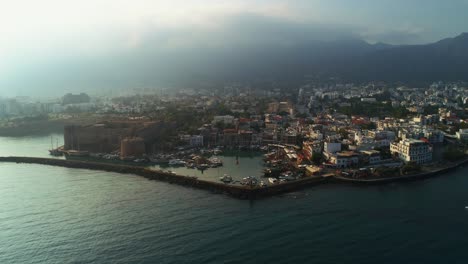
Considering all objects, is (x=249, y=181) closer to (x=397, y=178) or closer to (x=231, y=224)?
(x=231, y=224)

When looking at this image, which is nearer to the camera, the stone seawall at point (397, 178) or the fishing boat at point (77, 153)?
the stone seawall at point (397, 178)

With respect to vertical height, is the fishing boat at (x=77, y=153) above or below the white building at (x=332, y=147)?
below

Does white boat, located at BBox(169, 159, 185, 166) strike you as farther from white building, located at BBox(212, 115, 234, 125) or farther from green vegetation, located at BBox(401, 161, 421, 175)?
white building, located at BBox(212, 115, 234, 125)

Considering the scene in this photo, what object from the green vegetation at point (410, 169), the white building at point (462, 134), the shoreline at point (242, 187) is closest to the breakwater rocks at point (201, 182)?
the shoreline at point (242, 187)

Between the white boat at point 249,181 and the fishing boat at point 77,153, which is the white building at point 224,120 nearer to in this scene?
the fishing boat at point 77,153

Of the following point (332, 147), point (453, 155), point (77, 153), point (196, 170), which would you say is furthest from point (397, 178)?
point (77, 153)

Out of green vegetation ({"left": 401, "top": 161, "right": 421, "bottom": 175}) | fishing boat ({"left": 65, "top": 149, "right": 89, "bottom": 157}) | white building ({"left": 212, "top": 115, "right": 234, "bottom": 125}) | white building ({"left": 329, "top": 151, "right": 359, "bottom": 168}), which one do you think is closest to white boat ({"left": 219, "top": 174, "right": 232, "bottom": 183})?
white building ({"left": 329, "top": 151, "right": 359, "bottom": 168})
